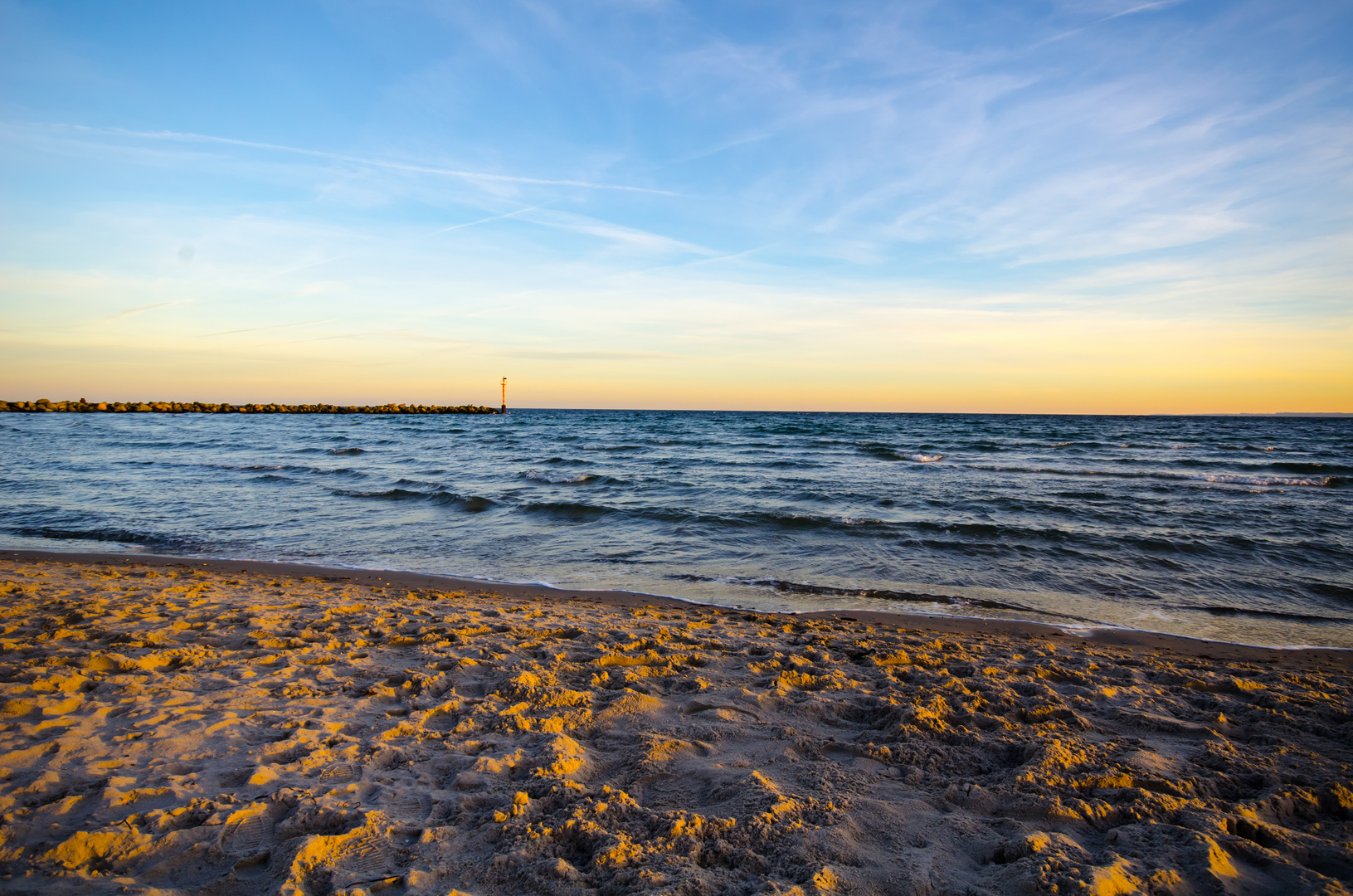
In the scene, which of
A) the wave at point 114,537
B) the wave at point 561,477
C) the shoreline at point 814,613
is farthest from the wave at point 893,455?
the wave at point 114,537

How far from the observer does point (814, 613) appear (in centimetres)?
649

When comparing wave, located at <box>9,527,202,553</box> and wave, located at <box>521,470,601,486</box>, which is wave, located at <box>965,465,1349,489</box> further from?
wave, located at <box>9,527,202,553</box>

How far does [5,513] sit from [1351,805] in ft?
57.3

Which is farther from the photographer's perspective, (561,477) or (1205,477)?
(1205,477)

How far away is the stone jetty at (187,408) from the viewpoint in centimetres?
5503

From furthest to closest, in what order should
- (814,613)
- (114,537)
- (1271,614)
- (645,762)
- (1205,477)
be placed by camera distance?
(1205,477) → (114,537) → (1271,614) → (814,613) → (645,762)

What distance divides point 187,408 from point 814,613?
246ft

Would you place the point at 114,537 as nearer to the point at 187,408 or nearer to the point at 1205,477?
the point at 1205,477

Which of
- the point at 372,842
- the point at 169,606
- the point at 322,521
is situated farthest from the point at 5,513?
the point at 372,842

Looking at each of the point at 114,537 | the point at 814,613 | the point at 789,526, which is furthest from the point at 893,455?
the point at 114,537

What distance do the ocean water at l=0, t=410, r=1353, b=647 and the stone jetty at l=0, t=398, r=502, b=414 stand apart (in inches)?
1847

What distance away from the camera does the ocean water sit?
733cm

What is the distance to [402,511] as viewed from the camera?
40.4 feet

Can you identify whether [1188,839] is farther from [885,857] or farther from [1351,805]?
[885,857]
